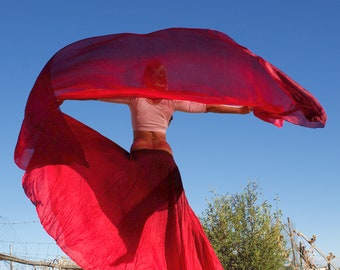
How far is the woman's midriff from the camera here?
14.2 ft

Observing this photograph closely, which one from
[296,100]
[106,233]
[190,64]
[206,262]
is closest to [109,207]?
[106,233]

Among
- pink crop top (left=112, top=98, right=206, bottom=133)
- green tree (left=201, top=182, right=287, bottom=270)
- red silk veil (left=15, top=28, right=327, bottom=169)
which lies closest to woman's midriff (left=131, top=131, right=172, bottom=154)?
pink crop top (left=112, top=98, right=206, bottom=133)

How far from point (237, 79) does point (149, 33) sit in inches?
28.8

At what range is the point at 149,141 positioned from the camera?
4332mm

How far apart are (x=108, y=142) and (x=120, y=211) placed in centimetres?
56

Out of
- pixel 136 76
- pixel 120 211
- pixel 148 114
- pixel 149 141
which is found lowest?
pixel 120 211

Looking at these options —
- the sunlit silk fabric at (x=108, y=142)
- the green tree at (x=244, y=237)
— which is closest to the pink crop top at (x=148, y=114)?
the sunlit silk fabric at (x=108, y=142)

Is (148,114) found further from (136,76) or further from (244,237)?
(244,237)

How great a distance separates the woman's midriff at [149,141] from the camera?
4.32 meters

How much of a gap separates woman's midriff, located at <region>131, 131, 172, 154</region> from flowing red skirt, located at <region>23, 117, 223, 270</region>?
47mm

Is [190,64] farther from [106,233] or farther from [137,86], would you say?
[106,233]

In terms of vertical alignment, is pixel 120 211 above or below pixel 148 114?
below

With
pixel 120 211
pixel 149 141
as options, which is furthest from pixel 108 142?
pixel 120 211

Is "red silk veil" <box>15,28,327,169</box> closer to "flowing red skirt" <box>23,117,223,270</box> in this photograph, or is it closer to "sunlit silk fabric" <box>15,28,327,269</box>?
"sunlit silk fabric" <box>15,28,327,269</box>
